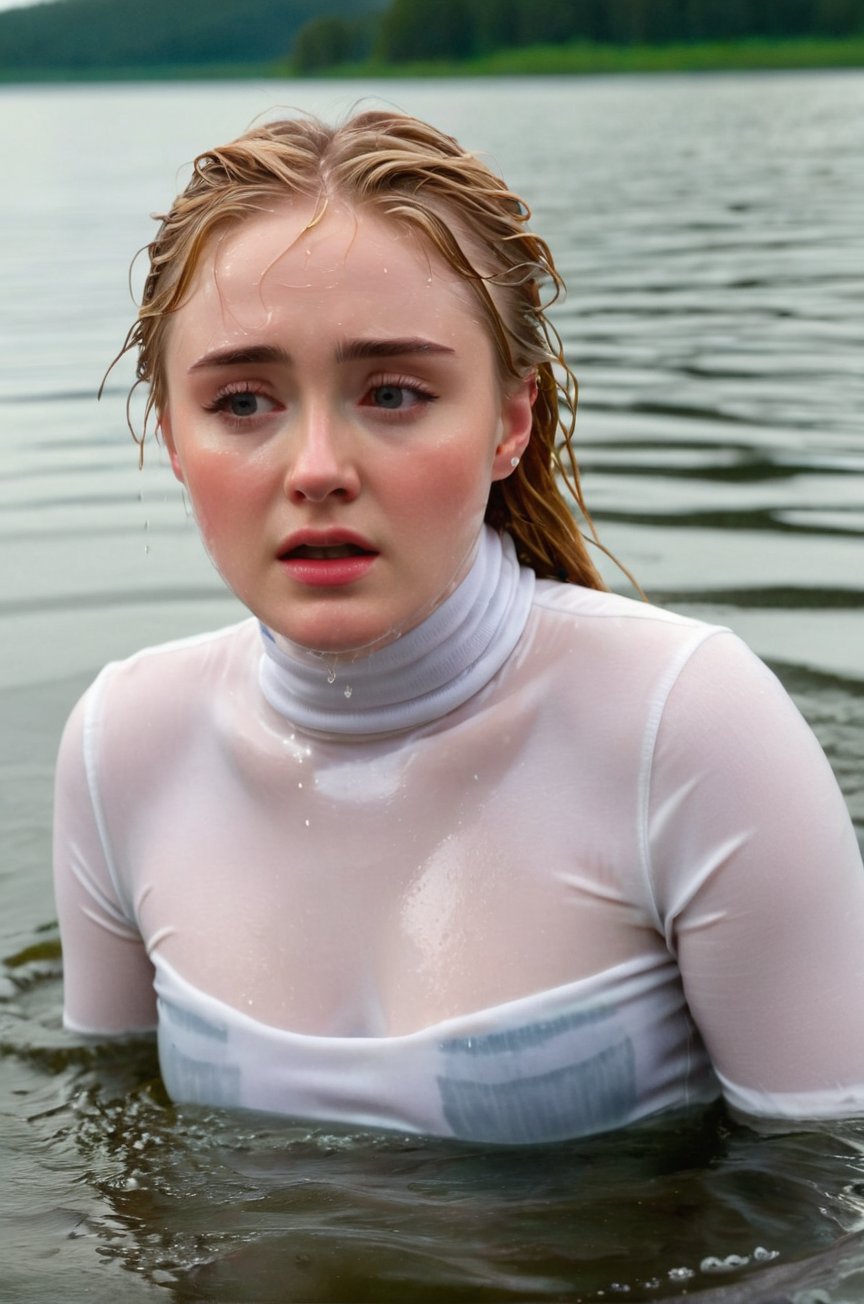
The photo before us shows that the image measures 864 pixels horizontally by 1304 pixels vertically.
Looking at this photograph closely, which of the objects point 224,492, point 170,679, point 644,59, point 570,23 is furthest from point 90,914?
point 570,23

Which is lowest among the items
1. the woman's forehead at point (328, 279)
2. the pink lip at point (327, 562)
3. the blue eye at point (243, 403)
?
the pink lip at point (327, 562)

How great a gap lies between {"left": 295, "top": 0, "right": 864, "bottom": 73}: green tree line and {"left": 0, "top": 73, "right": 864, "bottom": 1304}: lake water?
70893 millimetres

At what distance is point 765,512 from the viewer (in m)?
5.99

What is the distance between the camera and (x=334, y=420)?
90.5 inches

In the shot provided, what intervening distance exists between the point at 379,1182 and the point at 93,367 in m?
7.42

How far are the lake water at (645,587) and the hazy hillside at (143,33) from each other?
14871cm

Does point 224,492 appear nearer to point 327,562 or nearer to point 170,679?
point 327,562

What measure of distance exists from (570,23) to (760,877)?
307 ft

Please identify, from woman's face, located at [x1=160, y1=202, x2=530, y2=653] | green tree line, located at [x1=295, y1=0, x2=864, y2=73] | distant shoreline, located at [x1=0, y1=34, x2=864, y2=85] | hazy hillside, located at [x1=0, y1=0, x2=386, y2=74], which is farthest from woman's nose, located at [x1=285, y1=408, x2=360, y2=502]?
hazy hillside, located at [x1=0, y1=0, x2=386, y2=74]

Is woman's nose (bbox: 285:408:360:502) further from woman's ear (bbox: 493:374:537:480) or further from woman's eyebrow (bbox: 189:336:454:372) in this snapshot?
woman's ear (bbox: 493:374:537:480)

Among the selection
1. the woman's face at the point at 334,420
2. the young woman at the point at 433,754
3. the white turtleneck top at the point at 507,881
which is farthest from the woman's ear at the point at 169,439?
the white turtleneck top at the point at 507,881

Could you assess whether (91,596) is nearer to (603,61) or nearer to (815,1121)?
(815,1121)

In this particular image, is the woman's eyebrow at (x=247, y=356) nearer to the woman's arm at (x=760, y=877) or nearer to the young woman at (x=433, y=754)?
the young woman at (x=433, y=754)

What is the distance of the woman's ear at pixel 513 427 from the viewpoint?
249 cm
